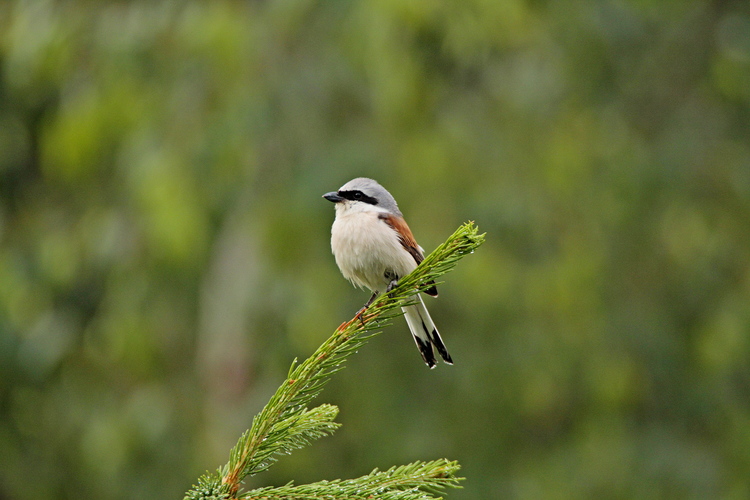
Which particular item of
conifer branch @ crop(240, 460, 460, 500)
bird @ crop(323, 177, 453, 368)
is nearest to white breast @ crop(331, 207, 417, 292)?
bird @ crop(323, 177, 453, 368)

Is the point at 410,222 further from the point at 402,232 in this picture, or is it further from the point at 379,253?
the point at 379,253

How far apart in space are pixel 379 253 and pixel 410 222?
403 cm

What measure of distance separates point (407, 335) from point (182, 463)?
2508mm

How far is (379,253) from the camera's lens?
351 cm

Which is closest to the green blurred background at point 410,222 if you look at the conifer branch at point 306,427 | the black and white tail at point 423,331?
the black and white tail at point 423,331

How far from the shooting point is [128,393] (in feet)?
25.6

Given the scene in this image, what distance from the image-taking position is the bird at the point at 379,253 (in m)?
3.45

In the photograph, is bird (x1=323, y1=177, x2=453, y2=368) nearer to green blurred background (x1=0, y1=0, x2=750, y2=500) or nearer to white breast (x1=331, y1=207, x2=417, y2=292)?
white breast (x1=331, y1=207, x2=417, y2=292)

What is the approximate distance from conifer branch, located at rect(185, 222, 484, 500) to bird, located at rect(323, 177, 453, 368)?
105 cm

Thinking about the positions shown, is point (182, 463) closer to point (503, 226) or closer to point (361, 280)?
point (503, 226)

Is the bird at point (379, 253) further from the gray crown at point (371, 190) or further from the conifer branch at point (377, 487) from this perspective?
the conifer branch at point (377, 487)

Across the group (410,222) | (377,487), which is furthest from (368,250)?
(410,222)

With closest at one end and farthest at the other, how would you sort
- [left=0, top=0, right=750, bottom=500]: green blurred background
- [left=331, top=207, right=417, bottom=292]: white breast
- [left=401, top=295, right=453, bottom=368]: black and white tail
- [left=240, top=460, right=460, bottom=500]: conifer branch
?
[left=240, top=460, right=460, bottom=500]: conifer branch, [left=401, top=295, right=453, bottom=368]: black and white tail, [left=331, top=207, right=417, bottom=292]: white breast, [left=0, top=0, right=750, bottom=500]: green blurred background

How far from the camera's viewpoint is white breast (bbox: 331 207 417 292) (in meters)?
3.51
